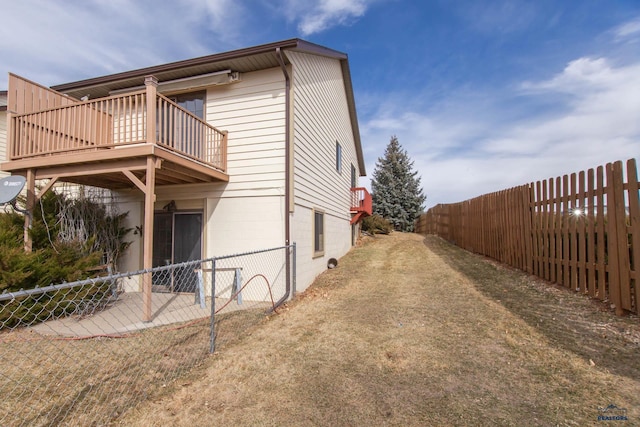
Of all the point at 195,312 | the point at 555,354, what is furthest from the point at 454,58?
the point at 195,312

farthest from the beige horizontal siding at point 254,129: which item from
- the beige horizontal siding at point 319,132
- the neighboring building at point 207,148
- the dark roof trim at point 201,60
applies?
the dark roof trim at point 201,60

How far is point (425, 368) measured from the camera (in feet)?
10.8

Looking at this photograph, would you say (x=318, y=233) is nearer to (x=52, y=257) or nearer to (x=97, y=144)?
(x=97, y=144)

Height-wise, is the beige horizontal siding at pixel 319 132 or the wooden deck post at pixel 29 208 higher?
the beige horizontal siding at pixel 319 132

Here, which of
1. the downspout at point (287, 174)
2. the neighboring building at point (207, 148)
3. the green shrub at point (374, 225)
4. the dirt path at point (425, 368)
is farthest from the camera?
the green shrub at point (374, 225)

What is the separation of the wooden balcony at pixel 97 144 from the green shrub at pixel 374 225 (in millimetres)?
12123

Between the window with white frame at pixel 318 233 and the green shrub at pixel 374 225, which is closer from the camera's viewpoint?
the window with white frame at pixel 318 233

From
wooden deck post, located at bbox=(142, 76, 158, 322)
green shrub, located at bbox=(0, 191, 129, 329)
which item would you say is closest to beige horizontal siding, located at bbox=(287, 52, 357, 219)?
wooden deck post, located at bbox=(142, 76, 158, 322)

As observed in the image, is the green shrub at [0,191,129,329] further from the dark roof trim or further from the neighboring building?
the dark roof trim

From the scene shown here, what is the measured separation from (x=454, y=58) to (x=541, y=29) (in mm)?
3876

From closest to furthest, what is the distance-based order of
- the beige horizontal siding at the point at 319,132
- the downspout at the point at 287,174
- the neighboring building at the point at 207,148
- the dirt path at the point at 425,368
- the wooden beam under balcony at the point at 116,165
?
the dirt path at the point at 425,368
the wooden beam under balcony at the point at 116,165
the neighboring building at the point at 207,148
the downspout at the point at 287,174
the beige horizontal siding at the point at 319,132

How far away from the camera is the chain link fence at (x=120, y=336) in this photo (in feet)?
8.94

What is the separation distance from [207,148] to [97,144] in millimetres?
1986

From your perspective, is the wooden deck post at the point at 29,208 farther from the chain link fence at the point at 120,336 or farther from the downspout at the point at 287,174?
the downspout at the point at 287,174
